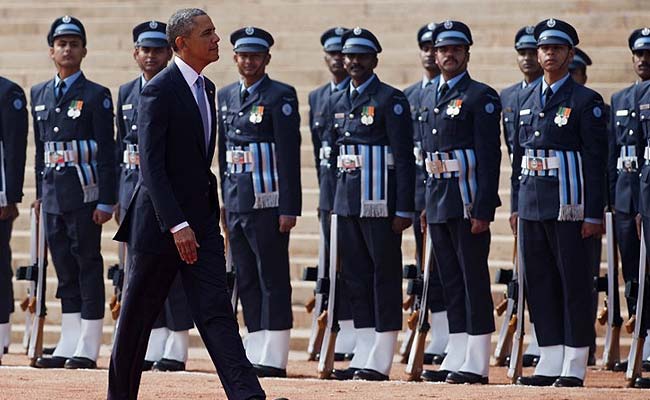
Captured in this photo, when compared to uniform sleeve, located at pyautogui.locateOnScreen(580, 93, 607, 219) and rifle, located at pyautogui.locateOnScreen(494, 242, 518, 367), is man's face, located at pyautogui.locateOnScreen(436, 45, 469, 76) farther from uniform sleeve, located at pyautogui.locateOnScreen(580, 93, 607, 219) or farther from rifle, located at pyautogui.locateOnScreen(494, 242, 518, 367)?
rifle, located at pyautogui.locateOnScreen(494, 242, 518, 367)

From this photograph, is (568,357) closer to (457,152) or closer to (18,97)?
(457,152)

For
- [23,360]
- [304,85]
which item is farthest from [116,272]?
[304,85]

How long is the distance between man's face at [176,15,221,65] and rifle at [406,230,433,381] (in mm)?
3754

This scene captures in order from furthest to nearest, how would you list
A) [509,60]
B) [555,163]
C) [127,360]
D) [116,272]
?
[509,60], [116,272], [555,163], [127,360]

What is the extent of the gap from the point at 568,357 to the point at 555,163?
48.9 inches

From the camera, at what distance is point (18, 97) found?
46.4 ft

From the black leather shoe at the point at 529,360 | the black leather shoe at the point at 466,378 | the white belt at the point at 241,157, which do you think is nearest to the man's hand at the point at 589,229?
the black leather shoe at the point at 466,378

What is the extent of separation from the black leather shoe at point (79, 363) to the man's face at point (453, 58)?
3.27m

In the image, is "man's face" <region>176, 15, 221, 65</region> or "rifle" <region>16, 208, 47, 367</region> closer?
"man's face" <region>176, 15, 221, 65</region>

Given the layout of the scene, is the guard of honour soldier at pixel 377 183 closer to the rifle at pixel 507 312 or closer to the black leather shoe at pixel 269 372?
the black leather shoe at pixel 269 372

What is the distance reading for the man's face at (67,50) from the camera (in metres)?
13.8

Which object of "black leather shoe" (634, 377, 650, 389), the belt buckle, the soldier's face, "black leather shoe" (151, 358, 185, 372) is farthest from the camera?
"black leather shoe" (151, 358, 185, 372)

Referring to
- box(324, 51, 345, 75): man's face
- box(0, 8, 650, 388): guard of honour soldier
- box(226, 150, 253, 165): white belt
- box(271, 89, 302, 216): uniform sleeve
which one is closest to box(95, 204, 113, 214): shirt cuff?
box(0, 8, 650, 388): guard of honour soldier

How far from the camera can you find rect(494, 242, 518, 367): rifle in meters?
12.9
